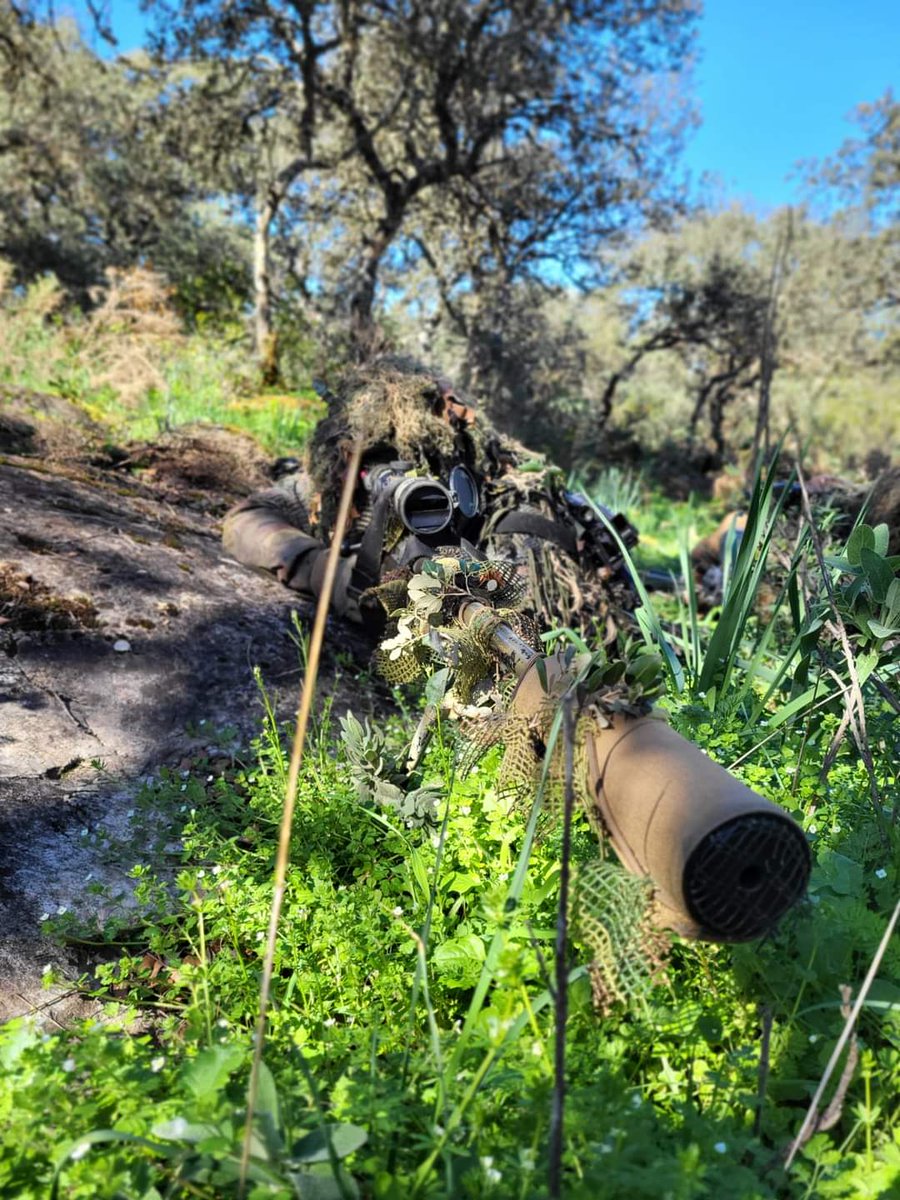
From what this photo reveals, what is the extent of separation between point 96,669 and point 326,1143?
2209 mm

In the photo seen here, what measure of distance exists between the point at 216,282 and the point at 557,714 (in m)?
14.3

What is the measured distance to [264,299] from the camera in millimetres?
10922

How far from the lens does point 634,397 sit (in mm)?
22609

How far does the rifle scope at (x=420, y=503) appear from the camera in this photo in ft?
10.3

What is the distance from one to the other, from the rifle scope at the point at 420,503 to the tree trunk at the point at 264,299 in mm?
7856

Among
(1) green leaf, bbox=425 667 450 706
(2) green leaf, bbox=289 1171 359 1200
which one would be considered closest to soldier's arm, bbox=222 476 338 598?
(1) green leaf, bbox=425 667 450 706

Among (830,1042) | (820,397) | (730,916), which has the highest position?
(820,397)

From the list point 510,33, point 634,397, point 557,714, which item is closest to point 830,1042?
point 557,714

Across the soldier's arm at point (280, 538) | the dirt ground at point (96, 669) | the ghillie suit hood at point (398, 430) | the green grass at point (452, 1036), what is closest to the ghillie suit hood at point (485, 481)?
the ghillie suit hood at point (398, 430)

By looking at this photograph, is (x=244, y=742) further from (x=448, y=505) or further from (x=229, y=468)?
(x=229, y=468)

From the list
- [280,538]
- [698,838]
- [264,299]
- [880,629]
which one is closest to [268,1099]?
[698,838]

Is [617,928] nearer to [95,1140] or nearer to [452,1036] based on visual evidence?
[452,1036]

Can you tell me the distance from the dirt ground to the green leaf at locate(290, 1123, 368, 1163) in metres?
0.86

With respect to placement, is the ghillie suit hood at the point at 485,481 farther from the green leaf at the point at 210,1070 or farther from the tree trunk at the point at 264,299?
the tree trunk at the point at 264,299
